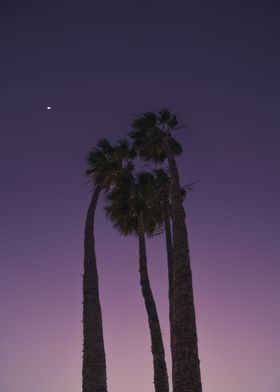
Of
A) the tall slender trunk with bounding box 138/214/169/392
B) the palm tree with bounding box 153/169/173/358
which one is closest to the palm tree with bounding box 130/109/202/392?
the palm tree with bounding box 153/169/173/358

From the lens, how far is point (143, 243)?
25.3m

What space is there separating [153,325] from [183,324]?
1137 cm

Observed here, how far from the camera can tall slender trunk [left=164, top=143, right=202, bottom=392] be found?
11227 millimetres

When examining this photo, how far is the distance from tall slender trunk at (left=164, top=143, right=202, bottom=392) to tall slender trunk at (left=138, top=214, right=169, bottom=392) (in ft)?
31.2

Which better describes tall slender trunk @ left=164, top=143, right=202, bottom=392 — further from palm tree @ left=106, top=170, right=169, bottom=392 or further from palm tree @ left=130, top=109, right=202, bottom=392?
palm tree @ left=106, top=170, right=169, bottom=392

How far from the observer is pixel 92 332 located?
658 inches

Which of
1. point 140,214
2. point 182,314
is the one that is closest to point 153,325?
point 140,214

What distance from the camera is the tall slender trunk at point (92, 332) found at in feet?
52.1

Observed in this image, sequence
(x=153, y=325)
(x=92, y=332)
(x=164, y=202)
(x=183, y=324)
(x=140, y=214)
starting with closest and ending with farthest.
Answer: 1. (x=183, y=324)
2. (x=92, y=332)
3. (x=153, y=325)
4. (x=164, y=202)
5. (x=140, y=214)

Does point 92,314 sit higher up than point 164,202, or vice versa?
point 164,202

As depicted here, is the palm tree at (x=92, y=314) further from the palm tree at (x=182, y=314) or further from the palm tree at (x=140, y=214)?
the palm tree at (x=182, y=314)

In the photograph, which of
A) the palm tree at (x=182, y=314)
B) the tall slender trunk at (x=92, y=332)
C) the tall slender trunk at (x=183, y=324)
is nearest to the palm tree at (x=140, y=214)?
the tall slender trunk at (x=92, y=332)

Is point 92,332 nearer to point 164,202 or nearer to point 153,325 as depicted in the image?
point 153,325

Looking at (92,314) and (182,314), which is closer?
(182,314)
